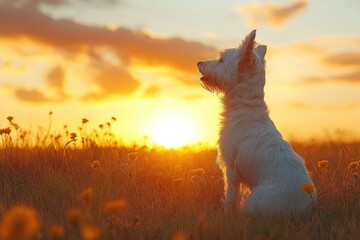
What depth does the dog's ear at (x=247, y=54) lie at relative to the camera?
6604 mm

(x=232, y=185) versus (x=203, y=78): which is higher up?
(x=203, y=78)

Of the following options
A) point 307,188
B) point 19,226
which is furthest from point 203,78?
point 19,226

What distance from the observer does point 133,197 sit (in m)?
7.46

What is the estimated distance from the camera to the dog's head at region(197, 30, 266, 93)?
22.5 ft

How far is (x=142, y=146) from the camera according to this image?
39.4 ft

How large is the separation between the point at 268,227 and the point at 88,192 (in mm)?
2238

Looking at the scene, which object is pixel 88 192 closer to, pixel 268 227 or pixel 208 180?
pixel 268 227

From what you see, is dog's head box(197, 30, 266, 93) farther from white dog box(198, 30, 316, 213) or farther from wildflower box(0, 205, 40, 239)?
wildflower box(0, 205, 40, 239)

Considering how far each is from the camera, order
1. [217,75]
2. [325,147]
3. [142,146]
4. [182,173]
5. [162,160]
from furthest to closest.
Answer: [325,147], [142,146], [162,160], [182,173], [217,75]

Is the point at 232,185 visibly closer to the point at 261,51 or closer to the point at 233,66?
the point at 233,66

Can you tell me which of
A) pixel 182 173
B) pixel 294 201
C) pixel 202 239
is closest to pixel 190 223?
pixel 202 239

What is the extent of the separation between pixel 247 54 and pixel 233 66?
0.34 metres

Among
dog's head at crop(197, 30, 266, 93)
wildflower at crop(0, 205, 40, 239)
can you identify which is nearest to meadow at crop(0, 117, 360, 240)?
wildflower at crop(0, 205, 40, 239)

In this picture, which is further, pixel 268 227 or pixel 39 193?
pixel 39 193
